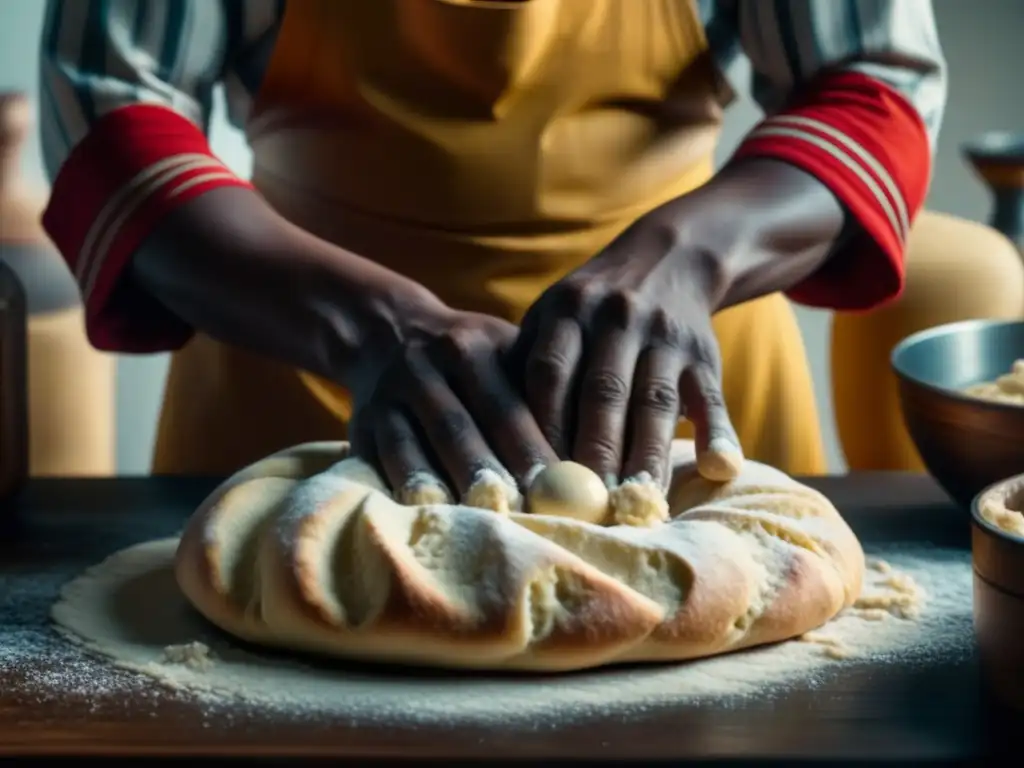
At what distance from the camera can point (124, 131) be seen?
47.6 inches

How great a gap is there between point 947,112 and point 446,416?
6.64 ft

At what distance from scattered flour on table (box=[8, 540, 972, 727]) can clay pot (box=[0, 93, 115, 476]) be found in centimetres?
109

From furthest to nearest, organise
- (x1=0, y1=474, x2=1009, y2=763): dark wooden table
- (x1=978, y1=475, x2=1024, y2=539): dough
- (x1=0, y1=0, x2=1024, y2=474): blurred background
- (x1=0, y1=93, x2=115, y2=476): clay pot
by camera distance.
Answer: (x1=0, y1=0, x2=1024, y2=474): blurred background → (x1=0, y1=93, x2=115, y2=476): clay pot → (x1=978, y1=475, x2=1024, y2=539): dough → (x1=0, y1=474, x2=1009, y2=763): dark wooden table

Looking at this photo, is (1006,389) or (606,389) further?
(1006,389)

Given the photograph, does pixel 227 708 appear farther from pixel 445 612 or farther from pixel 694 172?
pixel 694 172

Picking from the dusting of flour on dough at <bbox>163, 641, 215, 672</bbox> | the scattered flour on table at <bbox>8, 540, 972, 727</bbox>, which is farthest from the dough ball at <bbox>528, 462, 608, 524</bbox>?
the dusting of flour on dough at <bbox>163, 641, 215, 672</bbox>

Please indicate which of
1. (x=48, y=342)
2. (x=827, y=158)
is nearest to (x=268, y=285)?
(x=827, y=158)

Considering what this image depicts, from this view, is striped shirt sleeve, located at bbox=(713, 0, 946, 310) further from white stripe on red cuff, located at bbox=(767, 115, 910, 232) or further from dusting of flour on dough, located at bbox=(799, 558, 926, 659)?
dusting of flour on dough, located at bbox=(799, 558, 926, 659)

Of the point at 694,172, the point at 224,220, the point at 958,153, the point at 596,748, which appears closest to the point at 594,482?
the point at 596,748

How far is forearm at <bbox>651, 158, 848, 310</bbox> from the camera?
45.6 inches

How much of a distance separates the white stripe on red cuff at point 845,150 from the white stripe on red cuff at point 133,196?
45 centimetres

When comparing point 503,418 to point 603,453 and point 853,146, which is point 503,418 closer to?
point 603,453

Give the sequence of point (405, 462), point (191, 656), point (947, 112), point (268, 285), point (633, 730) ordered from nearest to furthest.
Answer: point (633, 730)
point (191, 656)
point (405, 462)
point (268, 285)
point (947, 112)

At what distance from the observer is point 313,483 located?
37.9 inches
